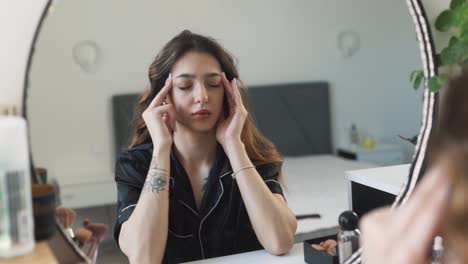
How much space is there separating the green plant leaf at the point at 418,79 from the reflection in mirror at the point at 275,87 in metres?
0.01

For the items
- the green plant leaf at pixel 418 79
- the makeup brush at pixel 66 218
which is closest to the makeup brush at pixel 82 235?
the makeup brush at pixel 66 218

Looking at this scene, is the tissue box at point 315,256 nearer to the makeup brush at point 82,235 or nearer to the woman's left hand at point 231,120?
the woman's left hand at point 231,120

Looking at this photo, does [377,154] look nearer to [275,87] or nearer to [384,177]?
[384,177]

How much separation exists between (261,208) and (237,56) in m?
0.25

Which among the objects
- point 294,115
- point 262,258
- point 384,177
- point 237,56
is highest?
point 237,56

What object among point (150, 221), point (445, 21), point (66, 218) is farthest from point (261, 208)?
point (445, 21)

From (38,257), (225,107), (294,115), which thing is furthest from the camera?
(294,115)

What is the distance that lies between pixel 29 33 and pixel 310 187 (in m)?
0.50

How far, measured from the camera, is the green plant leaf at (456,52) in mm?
804

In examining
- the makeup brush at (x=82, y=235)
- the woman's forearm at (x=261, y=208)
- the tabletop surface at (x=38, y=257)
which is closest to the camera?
the tabletop surface at (x=38, y=257)

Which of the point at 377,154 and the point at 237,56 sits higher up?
the point at 237,56

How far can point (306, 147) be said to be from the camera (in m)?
0.93

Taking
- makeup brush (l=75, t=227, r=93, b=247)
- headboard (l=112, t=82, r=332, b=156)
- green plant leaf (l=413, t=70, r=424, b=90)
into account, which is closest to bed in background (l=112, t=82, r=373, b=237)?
headboard (l=112, t=82, r=332, b=156)

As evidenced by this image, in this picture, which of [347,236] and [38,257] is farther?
[347,236]
